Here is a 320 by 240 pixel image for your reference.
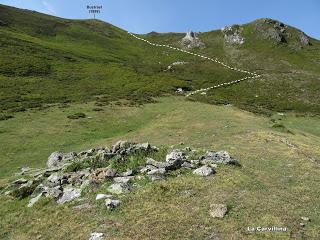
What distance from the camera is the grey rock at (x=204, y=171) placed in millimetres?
24730

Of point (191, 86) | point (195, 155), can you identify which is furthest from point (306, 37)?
point (195, 155)

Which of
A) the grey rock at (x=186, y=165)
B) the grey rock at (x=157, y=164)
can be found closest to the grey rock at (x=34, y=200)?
the grey rock at (x=157, y=164)

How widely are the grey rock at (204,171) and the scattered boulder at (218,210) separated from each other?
15.0ft

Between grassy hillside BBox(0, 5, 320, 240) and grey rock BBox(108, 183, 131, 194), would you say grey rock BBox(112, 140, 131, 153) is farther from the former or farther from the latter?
grey rock BBox(108, 183, 131, 194)

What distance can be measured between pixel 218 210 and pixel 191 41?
434 ft

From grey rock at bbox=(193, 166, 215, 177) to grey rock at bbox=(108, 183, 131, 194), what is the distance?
4164 mm

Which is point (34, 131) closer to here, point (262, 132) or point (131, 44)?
point (262, 132)

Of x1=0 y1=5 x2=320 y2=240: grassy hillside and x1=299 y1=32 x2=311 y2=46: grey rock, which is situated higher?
x1=299 y1=32 x2=311 y2=46: grey rock

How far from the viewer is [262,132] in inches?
1673

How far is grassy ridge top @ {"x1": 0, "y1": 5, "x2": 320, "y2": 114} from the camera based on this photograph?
78.6 meters

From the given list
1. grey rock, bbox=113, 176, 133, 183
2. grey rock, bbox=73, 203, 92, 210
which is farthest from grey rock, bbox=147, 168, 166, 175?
grey rock, bbox=73, 203, 92, 210

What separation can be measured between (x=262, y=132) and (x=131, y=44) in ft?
384

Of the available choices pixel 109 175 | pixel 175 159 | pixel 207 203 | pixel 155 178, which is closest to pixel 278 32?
pixel 175 159

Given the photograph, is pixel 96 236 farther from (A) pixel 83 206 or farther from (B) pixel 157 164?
(B) pixel 157 164
